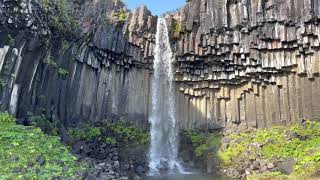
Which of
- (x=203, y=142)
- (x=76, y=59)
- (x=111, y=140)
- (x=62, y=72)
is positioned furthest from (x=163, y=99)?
(x=62, y=72)

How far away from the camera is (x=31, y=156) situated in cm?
1376

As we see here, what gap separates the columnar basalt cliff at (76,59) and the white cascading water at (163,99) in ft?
1.84

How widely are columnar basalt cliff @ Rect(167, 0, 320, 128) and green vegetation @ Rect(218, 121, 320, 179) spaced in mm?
1328

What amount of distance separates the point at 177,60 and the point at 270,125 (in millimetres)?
7565

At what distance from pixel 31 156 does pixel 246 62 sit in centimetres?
1615

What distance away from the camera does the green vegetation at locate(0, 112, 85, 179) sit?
41.8 ft

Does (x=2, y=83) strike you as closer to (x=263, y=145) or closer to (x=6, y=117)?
(x=6, y=117)

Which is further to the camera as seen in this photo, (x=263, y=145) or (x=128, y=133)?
(x=128, y=133)

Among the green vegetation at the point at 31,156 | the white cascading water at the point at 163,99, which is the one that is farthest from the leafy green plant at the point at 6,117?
the white cascading water at the point at 163,99

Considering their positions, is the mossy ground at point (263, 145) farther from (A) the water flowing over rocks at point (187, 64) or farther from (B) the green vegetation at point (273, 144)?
(A) the water flowing over rocks at point (187, 64)

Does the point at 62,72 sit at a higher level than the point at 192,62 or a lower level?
lower

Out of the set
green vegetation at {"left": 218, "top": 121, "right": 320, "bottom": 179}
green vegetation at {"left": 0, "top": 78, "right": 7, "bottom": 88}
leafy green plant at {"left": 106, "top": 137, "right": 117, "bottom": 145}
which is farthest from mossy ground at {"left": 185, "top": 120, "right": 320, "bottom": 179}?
green vegetation at {"left": 0, "top": 78, "right": 7, "bottom": 88}

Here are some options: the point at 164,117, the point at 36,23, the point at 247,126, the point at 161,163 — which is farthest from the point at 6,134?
the point at 247,126

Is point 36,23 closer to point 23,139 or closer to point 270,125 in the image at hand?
point 23,139
